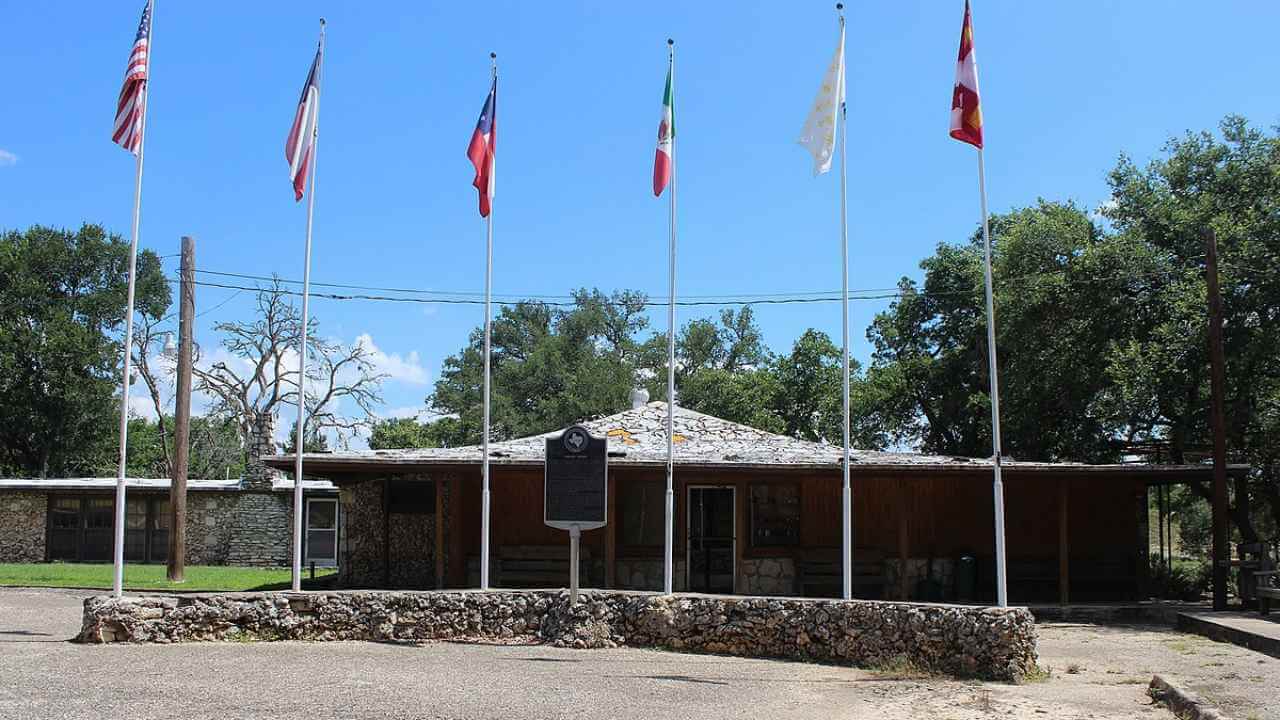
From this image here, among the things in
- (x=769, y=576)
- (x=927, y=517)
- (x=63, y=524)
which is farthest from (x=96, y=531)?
(x=927, y=517)

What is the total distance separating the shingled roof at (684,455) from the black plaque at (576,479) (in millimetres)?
1860

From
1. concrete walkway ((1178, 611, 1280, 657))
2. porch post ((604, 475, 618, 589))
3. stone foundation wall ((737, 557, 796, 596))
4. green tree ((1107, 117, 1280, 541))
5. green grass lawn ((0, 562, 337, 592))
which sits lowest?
green grass lawn ((0, 562, 337, 592))

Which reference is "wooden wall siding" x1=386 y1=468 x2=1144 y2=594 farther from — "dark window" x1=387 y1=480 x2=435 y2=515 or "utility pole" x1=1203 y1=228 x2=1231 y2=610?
"utility pole" x1=1203 y1=228 x2=1231 y2=610

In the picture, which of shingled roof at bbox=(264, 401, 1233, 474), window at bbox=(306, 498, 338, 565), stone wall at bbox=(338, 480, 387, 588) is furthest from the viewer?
window at bbox=(306, 498, 338, 565)

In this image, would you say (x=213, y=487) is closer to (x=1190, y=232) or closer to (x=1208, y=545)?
(x=1190, y=232)

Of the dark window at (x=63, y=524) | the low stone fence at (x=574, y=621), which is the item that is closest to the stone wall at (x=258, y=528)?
the dark window at (x=63, y=524)

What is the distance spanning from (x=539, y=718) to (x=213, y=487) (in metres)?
22.1

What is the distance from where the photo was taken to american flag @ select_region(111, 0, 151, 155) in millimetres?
13211

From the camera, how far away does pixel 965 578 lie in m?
18.2

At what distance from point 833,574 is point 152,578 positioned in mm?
12984

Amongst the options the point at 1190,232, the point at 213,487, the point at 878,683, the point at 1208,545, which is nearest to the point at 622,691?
the point at 878,683

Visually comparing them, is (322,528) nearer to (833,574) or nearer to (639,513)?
(639,513)

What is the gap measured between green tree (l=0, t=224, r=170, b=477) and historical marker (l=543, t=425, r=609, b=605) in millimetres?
30605

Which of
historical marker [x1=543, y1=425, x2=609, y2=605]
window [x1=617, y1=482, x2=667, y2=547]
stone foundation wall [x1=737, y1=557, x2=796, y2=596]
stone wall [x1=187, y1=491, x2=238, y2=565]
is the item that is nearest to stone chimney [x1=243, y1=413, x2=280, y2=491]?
stone wall [x1=187, y1=491, x2=238, y2=565]
